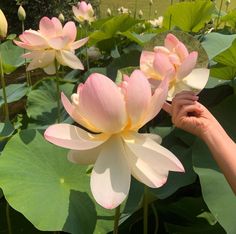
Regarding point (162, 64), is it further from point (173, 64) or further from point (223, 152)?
point (223, 152)

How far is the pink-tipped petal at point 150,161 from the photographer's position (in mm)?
583

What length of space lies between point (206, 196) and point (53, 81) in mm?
709

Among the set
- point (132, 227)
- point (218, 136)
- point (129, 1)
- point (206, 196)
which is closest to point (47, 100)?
point (132, 227)

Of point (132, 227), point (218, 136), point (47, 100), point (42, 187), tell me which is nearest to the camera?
point (218, 136)

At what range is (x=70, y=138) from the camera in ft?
1.98

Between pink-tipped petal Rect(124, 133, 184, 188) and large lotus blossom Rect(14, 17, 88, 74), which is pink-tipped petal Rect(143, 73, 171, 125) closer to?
pink-tipped petal Rect(124, 133, 184, 188)

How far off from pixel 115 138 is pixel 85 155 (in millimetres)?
45

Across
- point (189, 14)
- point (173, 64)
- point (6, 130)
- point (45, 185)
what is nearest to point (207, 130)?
point (173, 64)

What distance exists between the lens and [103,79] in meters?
0.58

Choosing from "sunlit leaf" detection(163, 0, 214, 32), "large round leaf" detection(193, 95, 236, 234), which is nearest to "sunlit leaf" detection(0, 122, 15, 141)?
"large round leaf" detection(193, 95, 236, 234)

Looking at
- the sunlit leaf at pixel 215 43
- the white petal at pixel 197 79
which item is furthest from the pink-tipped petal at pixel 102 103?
the sunlit leaf at pixel 215 43

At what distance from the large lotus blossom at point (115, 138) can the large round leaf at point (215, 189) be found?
0.88ft

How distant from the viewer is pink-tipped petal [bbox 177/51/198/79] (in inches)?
29.0

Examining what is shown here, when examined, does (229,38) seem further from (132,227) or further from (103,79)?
(103,79)
